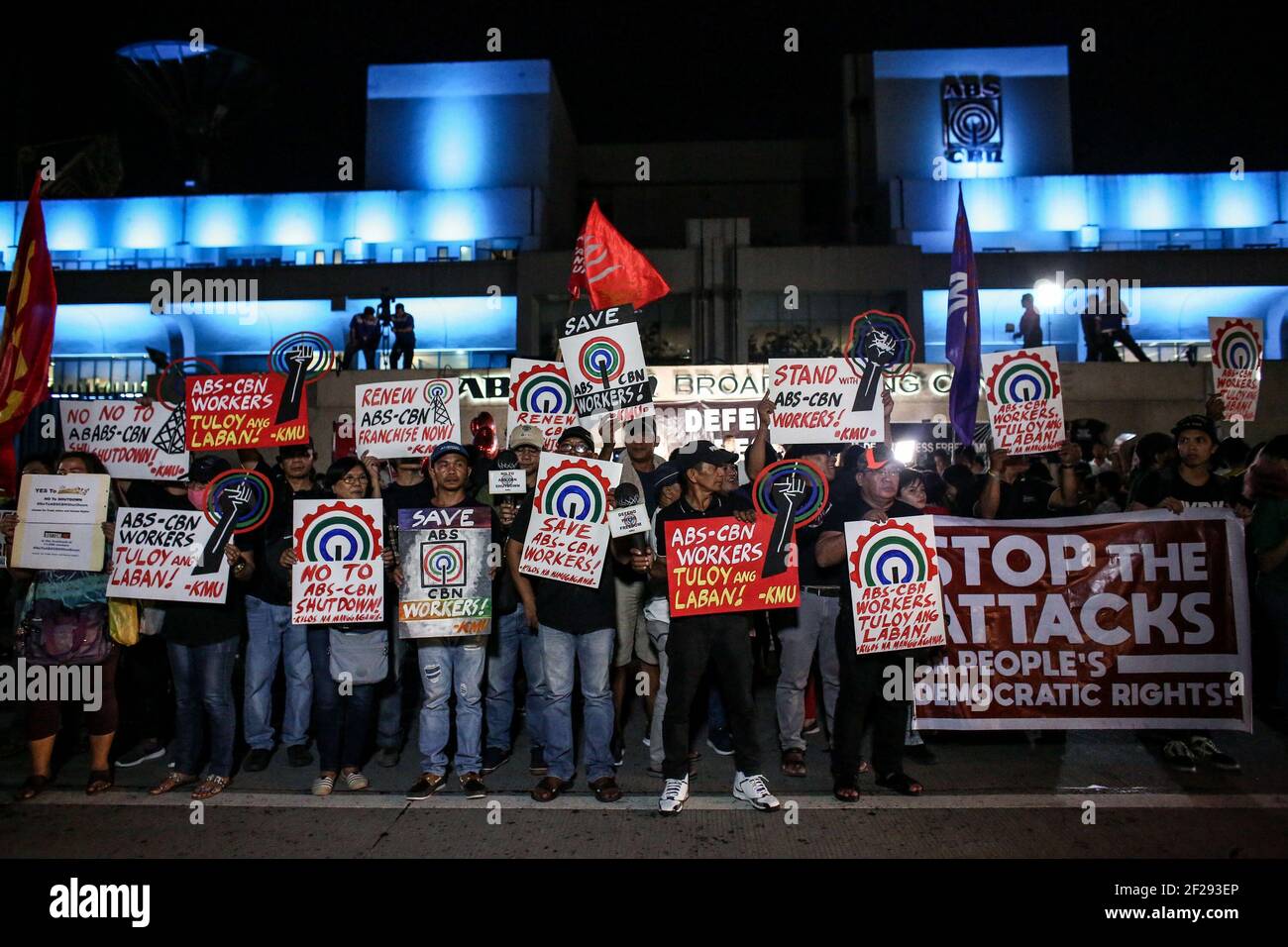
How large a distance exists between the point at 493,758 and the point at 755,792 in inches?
75.4

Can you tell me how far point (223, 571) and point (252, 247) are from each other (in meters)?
29.3

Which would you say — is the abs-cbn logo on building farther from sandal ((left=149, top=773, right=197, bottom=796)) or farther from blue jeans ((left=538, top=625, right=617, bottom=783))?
sandal ((left=149, top=773, right=197, bottom=796))

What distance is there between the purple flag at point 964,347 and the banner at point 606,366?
→ 8.68ft

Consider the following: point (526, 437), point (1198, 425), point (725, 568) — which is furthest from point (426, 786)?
point (1198, 425)

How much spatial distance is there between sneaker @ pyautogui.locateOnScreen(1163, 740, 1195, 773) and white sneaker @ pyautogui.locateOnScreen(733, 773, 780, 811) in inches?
110

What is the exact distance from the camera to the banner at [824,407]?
22.0 feet

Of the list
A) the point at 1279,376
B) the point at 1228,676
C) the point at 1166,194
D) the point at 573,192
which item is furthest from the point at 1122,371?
the point at 573,192

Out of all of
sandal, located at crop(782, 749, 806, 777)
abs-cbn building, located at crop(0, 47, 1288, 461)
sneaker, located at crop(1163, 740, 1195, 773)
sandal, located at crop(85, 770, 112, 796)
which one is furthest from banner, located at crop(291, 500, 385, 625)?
abs-cbn building, located at crop(0, 47, 1288, 461)

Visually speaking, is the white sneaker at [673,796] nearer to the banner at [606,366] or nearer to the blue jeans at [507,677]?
the blue jeans at [507,677]

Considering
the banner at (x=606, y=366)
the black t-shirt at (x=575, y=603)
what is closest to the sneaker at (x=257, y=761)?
the black t-shirt at (x=575, y=603)

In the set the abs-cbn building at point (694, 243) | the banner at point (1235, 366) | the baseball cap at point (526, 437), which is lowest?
the baseball cap at point (526, 437)

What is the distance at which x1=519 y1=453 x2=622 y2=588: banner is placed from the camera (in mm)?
5398

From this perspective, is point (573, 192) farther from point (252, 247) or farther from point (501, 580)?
point (501, 580)

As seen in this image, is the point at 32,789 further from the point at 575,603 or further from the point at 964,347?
the point at 964,347
